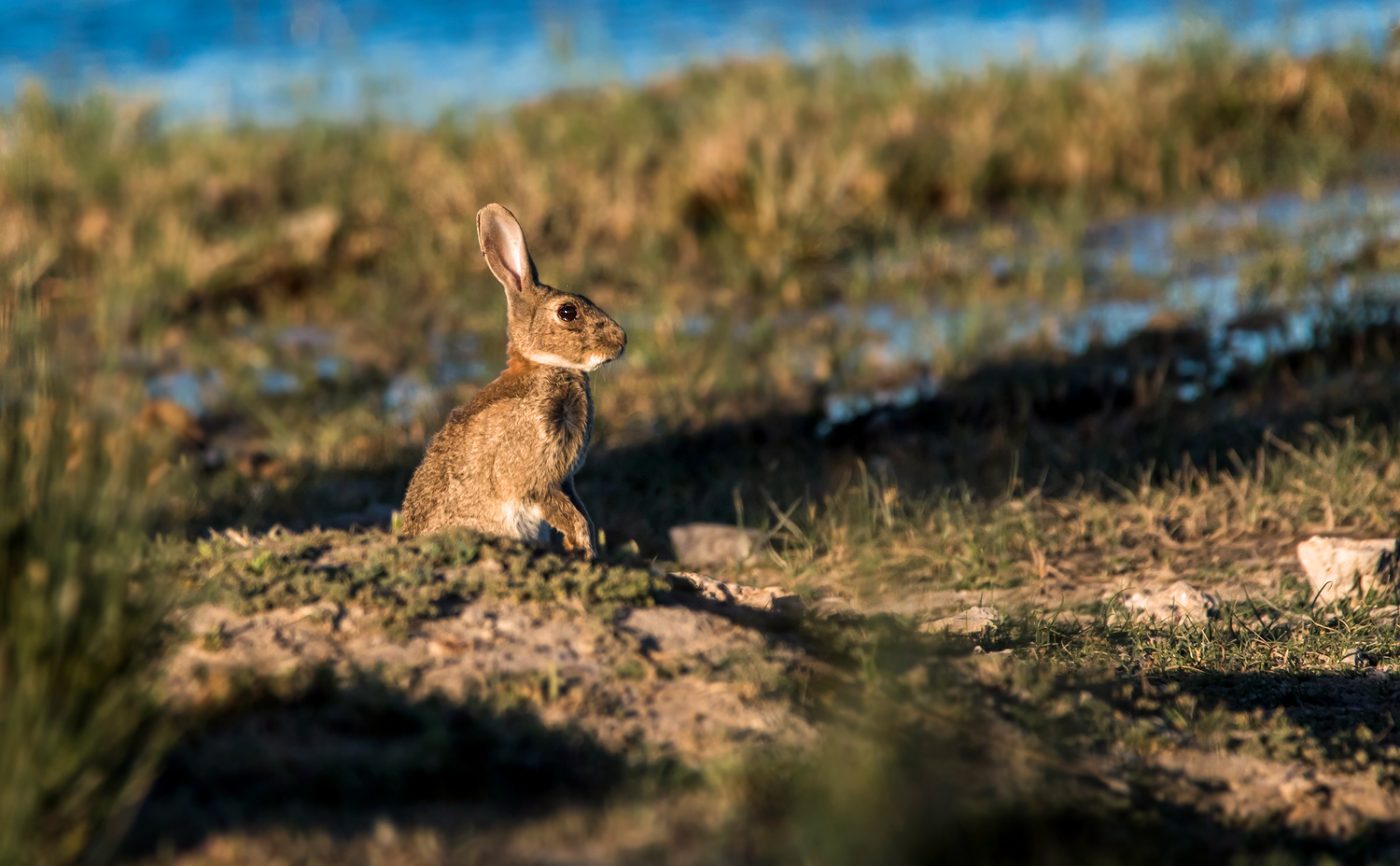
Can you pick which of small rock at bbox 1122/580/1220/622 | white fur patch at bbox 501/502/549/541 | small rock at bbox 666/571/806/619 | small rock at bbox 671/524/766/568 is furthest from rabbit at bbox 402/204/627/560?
small rock at bbox 1122/580/1220/622

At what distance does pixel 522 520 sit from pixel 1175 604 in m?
2.39

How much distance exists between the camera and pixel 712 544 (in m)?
6.18

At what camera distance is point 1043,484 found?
22.2ft

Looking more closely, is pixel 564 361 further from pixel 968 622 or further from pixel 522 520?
pixel 968 622

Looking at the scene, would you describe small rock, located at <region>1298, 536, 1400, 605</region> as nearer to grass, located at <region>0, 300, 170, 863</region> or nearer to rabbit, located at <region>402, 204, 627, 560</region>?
rabbit, located at <region>402, 204, 627, 560</region>

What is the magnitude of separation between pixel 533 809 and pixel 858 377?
5625 millimetres

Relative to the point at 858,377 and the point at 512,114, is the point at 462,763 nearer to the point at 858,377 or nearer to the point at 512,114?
the point at 858,377

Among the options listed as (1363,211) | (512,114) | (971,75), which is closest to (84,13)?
(512,114)

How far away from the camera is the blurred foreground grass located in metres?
2.97

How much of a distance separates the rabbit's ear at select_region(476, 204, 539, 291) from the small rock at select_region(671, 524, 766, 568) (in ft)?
4.91

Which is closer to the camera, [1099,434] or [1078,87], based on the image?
[1099,434]

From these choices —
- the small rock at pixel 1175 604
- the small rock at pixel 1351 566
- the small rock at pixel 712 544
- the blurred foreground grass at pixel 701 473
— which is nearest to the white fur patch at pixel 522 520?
the blurred foreground grass at pixel 701 473

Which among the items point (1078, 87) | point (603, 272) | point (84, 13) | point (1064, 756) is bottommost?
point (1064, 756)

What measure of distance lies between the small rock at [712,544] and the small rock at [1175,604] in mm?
1625
